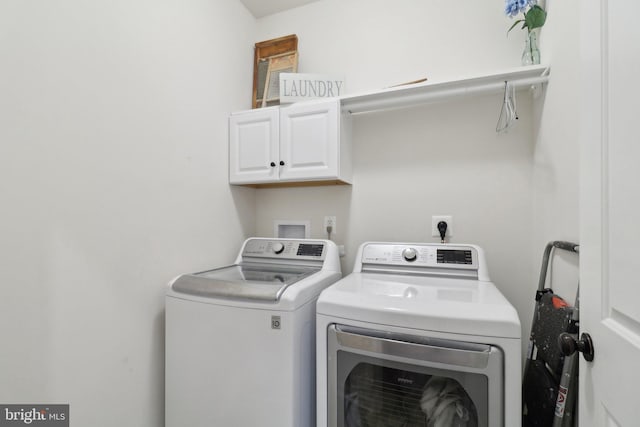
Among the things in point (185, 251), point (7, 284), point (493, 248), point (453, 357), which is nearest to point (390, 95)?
point (493, 248)

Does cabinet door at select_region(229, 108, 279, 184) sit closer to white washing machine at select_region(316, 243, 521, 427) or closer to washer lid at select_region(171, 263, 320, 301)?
washer lid at select_region(171, 263, 320, 301)

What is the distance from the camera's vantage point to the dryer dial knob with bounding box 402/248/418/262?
58.7 inches

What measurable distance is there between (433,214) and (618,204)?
3.63ft

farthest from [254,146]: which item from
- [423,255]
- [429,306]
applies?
[429,306]

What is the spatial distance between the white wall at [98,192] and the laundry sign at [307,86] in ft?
1.56

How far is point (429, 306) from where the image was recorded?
0.96 metres

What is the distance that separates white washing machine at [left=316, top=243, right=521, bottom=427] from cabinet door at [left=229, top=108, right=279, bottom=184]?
0.93m

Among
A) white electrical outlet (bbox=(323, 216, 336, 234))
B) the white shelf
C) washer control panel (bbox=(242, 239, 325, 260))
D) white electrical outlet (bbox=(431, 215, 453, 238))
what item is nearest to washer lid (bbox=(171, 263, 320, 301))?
washer control panel (bbox=(242, 239, 325, 260))

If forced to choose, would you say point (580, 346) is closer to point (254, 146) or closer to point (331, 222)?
point (331, 222)

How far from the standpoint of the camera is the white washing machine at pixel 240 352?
109cm

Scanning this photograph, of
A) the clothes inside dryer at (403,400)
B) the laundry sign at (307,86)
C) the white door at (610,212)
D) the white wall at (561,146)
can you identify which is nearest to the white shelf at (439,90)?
the white wall at (561,146)

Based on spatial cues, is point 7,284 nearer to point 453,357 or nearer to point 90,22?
point 90,22

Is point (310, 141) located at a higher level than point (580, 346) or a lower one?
higher

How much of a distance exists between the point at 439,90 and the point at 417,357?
131cm
